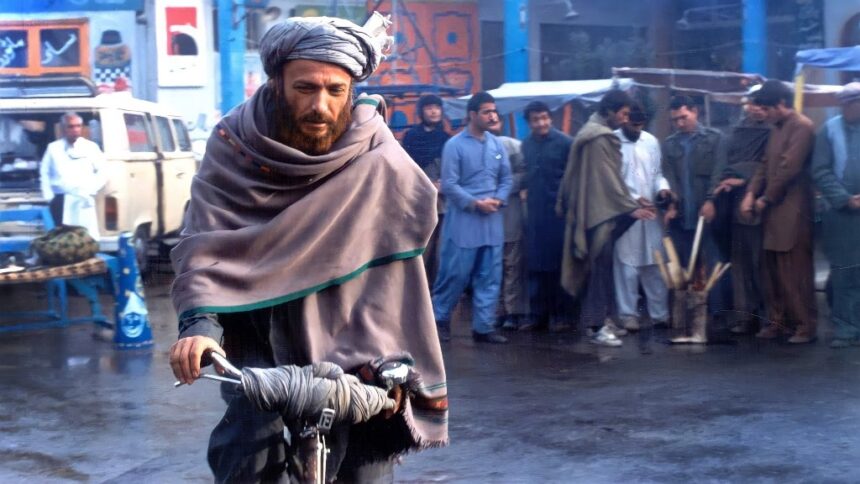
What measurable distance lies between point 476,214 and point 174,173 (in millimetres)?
5113

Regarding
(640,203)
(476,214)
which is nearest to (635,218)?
(640,203)

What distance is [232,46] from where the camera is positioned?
11477 mm

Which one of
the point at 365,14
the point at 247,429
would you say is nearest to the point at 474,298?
the point at 365,14

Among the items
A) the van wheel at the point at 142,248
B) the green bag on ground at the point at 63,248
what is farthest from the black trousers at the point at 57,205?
the green bag on ground at the point at 63,248

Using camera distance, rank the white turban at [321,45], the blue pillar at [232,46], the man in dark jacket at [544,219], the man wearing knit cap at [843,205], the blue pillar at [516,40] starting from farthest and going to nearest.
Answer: the blue pillar at [232,46]
the blue pillar at [516,40]
the man in dark jacket at [544,219]
the man wearing knit cap at [843,205]
the white turban at [321,45]

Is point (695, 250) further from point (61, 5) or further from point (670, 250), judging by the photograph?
point (61, 5)

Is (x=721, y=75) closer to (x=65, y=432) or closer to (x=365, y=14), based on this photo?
(x=365, y=14)

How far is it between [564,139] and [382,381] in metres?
7.13

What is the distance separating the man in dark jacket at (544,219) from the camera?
9703 millimetres

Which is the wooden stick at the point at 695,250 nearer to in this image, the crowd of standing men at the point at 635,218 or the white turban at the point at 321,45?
the crowd of standing men at the point at 635,218

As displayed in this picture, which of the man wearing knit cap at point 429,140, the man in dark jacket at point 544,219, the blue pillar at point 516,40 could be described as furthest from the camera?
the blue pillar at point 516,40

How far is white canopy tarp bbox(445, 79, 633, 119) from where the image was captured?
10.3 meters

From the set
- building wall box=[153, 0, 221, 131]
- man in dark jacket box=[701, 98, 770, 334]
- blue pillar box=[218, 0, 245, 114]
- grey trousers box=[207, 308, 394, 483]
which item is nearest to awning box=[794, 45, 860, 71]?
man in dark jacket box=[701, 98, 770, 334]

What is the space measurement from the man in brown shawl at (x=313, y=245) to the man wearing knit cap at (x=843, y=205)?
21.3 feet
